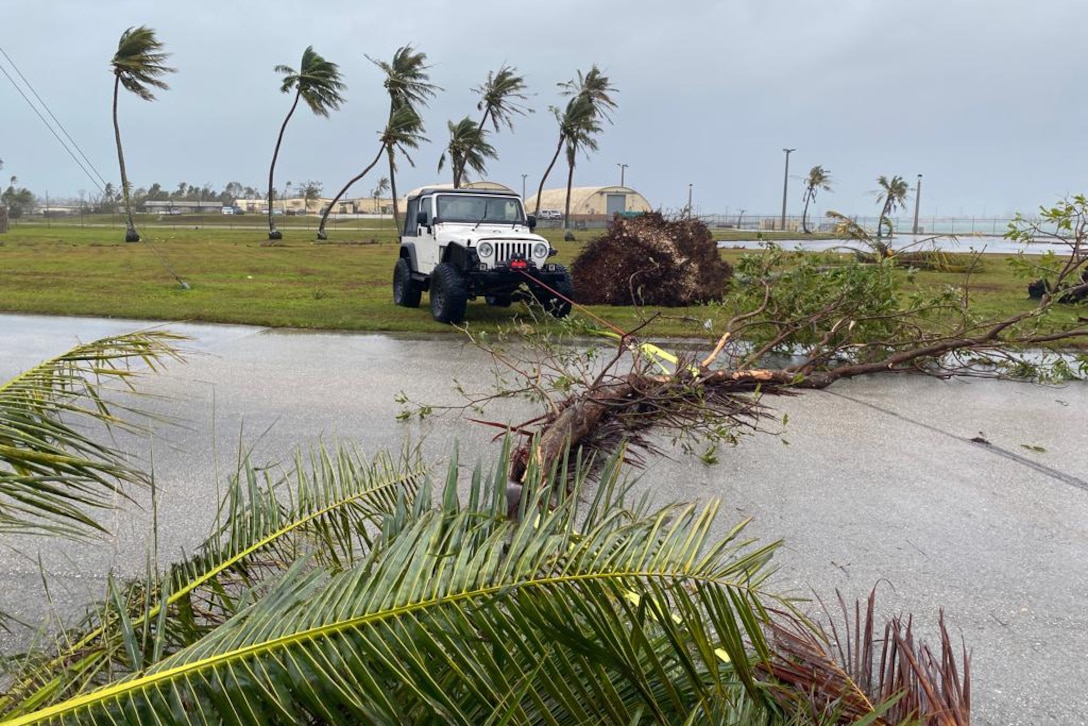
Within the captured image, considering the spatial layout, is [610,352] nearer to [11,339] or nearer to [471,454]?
[471,454]

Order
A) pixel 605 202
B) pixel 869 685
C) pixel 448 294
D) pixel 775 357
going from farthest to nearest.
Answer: pixel 605 202 → pixel 448 294 → pixel 775 357 → pixel 869 685

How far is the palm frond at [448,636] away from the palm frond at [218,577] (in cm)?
19

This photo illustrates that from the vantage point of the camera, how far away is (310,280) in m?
16.9

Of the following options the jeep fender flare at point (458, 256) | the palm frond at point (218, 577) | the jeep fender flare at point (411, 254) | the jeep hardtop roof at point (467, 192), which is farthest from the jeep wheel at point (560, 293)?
the palm frond at point (218, 577)

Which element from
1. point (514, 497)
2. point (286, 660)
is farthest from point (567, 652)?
point (514, 497)

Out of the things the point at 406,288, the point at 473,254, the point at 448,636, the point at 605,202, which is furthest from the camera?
the point at 605,202

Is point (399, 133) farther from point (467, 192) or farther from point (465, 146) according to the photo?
point (467, 192)

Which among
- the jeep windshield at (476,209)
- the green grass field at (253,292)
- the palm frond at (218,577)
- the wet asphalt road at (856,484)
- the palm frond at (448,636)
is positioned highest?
the jeep windshield at (476,209)

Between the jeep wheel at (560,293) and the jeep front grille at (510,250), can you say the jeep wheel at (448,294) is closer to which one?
the jeep front grille at (510,250)

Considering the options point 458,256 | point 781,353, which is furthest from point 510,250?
point 781,353

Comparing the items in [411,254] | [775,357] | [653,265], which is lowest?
[775,357]

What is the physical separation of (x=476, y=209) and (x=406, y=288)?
1.70 m

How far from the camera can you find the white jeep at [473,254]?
9883mm

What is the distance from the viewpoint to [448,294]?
9.75 meters
